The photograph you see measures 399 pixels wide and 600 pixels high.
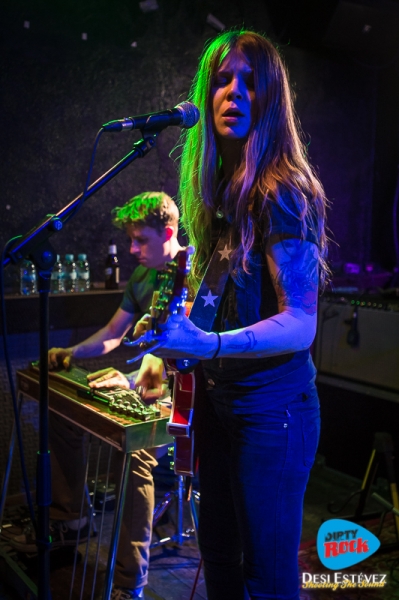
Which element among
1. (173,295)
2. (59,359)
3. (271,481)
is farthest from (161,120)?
(59,359)

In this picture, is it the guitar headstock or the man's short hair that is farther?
the man's short hair

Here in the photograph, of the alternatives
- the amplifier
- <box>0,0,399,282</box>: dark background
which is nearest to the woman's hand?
<box>0,0,399,282</box>: dark background

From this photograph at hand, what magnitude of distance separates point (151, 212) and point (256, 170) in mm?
1450

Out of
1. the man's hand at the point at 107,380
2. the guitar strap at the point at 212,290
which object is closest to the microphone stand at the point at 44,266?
the guitar strap at the point at 212,290

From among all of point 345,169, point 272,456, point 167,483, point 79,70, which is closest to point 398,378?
point 167,483

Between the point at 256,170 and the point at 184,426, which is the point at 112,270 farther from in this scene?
the point at 256,170

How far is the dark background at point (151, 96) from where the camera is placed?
3225mm

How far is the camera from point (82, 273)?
3498mm

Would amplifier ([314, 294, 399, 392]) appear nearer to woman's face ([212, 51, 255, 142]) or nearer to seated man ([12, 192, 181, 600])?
seated man ([12, 192, 181, 600])

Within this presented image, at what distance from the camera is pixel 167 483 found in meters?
3.38

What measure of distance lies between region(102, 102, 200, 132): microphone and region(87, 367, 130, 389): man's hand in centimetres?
112

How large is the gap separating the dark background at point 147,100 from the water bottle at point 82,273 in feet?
0.28

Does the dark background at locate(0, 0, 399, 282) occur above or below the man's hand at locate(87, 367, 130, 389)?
above

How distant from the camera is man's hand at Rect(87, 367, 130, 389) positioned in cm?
220
